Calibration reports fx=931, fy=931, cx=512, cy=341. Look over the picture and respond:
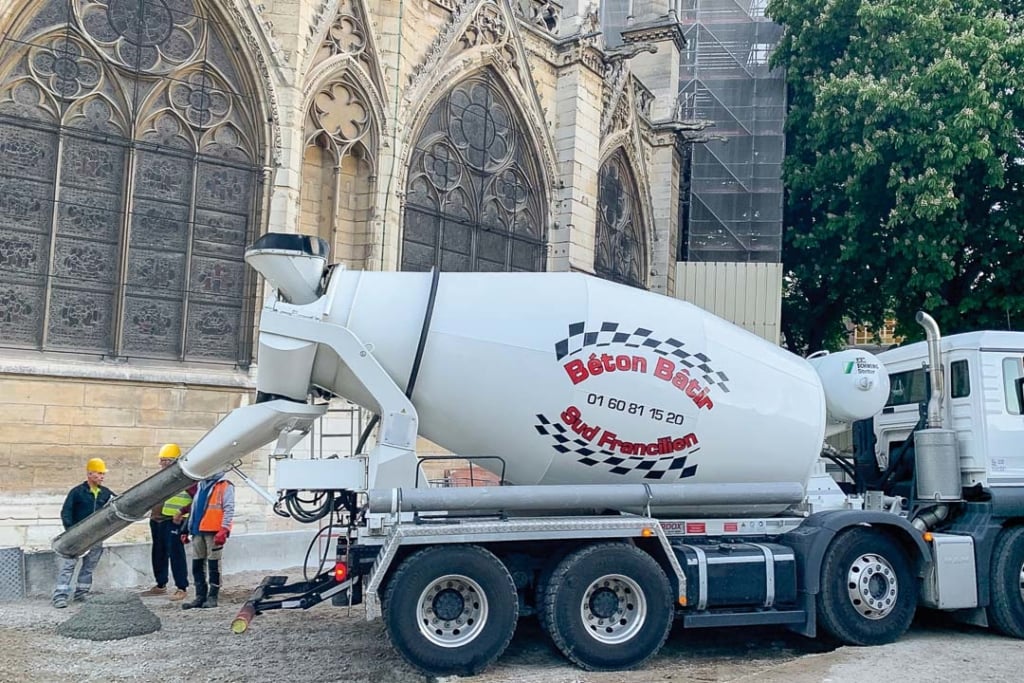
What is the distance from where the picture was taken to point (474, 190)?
14867mm

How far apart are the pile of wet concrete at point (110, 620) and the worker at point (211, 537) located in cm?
99

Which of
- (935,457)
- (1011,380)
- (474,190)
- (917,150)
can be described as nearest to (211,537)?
(935,457)

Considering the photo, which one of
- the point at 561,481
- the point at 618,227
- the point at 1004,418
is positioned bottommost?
the point at 561,481

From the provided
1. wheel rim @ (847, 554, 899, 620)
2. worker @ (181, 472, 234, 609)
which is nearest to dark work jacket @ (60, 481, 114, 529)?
worker @ (181, 472, 234, 609)

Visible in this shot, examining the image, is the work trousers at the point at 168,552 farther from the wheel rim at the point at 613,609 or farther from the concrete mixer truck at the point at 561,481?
the wheel rim at the point at 613,609

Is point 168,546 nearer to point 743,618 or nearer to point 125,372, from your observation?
point 125,372

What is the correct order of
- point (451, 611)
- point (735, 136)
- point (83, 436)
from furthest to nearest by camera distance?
1. point (735, 136)
2. point (83, 436)
3. point (451, 611)

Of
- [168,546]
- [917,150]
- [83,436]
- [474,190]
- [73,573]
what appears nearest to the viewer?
[73,573]

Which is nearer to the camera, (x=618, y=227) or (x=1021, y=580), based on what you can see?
(x=1021, y=580)

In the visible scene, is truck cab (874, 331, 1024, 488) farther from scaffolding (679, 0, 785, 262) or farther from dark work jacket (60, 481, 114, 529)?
scaffolding (679, 0, 785, 262)

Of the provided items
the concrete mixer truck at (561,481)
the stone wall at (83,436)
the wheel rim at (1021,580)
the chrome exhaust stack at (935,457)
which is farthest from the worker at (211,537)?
the wheel rim at (1021,580)

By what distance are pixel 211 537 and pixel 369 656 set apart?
2.55 meters

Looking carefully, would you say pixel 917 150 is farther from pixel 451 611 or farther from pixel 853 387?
pixel 451 611

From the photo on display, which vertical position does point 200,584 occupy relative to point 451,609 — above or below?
below
